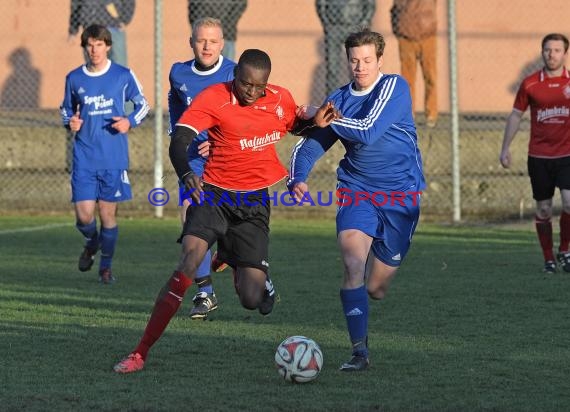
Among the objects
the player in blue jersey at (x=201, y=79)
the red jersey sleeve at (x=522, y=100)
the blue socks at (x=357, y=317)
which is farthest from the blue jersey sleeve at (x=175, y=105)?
the red jersey sleeve at (x=522, y=100)

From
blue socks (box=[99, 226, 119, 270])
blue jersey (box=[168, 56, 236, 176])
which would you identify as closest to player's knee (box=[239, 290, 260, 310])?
blue jersey (box=[168, 56, 236, 176])

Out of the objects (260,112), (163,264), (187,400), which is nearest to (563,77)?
(163,264)

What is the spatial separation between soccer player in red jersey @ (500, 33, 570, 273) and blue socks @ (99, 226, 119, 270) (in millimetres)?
3684

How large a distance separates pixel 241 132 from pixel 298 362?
1599 millimetres

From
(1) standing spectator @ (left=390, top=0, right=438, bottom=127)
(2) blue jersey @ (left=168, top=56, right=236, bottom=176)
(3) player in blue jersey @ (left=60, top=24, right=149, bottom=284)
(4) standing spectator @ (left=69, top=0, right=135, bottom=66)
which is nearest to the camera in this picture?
(2) blue jersey @ (left=168, top=56, right=236, bottom=176)

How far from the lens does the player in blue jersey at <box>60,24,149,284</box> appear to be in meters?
11.5

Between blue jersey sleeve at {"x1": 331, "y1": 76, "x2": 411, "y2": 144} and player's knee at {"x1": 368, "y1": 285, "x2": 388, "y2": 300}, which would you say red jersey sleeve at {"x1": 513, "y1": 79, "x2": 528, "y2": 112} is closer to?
player's knee at {"x1": 368, "y1": 285, "x2": 388, "y2": 300}

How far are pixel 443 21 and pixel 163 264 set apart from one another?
8090 millimetres

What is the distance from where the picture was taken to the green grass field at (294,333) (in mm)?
6449

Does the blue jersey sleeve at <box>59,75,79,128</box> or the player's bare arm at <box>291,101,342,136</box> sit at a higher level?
the blue jersey sleeve at <box>59,75,79,128</box>

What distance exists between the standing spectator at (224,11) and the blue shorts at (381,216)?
29.6 feet

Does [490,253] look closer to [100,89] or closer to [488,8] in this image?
[100,89]

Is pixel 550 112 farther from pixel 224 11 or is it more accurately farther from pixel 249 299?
pixel 224 11

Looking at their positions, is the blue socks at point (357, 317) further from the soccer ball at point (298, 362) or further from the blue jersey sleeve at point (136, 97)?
the blue jersey sleeve at point (136, 97)
